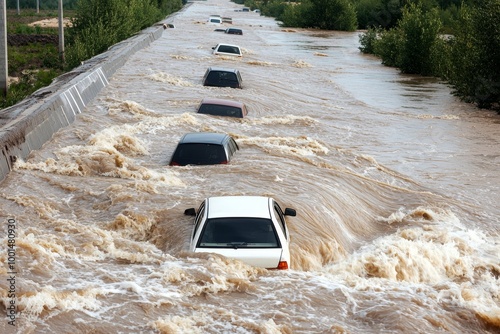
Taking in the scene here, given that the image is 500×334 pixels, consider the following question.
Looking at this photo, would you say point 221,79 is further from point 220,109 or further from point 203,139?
point 203,139

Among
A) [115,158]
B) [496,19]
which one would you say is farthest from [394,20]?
Result: [115,158]

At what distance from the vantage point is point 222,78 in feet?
105

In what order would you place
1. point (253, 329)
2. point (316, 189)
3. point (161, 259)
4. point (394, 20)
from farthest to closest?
point (394, 20)
point (316, 189)
point (161, 259)
point (253, 329)

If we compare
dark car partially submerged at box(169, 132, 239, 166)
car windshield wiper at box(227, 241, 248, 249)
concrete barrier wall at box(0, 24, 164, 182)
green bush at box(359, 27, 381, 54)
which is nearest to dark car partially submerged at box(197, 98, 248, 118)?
concrete barrier wall at box(0, 24, 164, 182)

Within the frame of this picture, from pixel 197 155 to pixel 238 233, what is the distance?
606 cm

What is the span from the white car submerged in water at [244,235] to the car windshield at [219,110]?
40.9ft

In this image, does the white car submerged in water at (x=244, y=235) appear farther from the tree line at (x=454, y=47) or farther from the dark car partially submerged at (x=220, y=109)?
the tree line at (x=454, y=47)

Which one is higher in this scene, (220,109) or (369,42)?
(220,109)

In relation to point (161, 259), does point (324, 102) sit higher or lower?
lower

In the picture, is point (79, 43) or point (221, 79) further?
point (79, 43)

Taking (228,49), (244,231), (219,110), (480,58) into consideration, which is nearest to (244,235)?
(244,231)

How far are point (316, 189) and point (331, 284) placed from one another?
18.3ft

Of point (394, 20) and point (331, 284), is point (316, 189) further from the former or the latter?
point (394, 20)

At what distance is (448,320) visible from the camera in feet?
36.6
